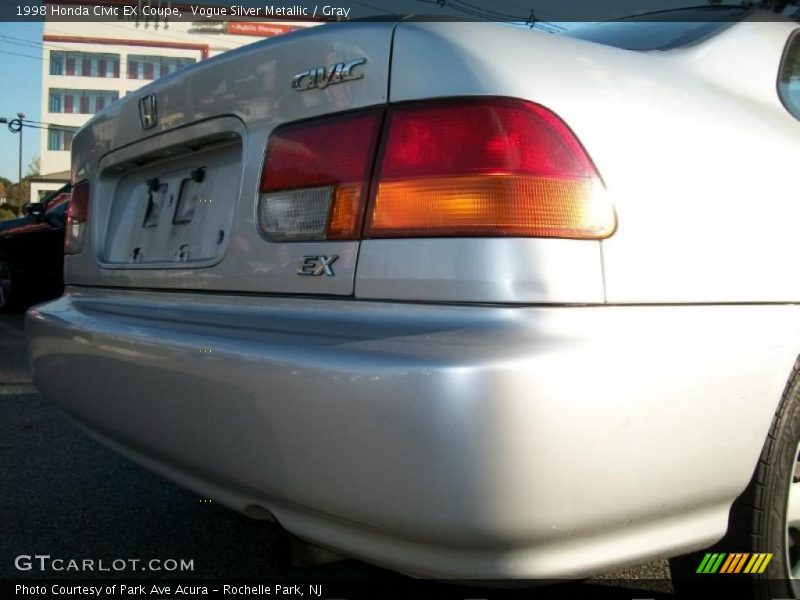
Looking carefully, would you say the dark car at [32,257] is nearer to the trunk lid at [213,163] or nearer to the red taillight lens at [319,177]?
the trunk lid at [213,163]

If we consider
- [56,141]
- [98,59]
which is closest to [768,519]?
[98,59]

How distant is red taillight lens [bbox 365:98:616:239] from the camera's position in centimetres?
133

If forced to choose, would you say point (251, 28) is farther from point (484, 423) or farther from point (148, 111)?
point (484, 423)

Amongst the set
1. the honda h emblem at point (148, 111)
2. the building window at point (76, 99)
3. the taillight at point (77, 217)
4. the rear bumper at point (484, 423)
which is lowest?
the rear bumper at point (484, 423)

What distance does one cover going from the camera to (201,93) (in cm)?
186

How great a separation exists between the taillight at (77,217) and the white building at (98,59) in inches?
1527

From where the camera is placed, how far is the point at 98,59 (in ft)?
166

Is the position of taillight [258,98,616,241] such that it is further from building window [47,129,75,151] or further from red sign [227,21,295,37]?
building window [47,129,75,151]

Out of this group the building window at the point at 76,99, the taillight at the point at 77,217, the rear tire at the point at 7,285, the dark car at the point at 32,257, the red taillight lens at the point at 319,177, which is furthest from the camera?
the building window at the point at 76,99

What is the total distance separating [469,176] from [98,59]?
55483mm

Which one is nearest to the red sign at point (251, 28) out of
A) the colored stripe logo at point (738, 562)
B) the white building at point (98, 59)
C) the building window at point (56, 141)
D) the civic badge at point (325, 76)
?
the white building at point (98, 59)

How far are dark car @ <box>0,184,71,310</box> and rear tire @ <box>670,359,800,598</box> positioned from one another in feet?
26.0

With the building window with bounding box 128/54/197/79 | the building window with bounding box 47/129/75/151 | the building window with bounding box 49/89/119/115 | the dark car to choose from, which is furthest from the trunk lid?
the building window with bounding box 47/129/75/151

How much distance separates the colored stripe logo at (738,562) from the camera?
1.61m
